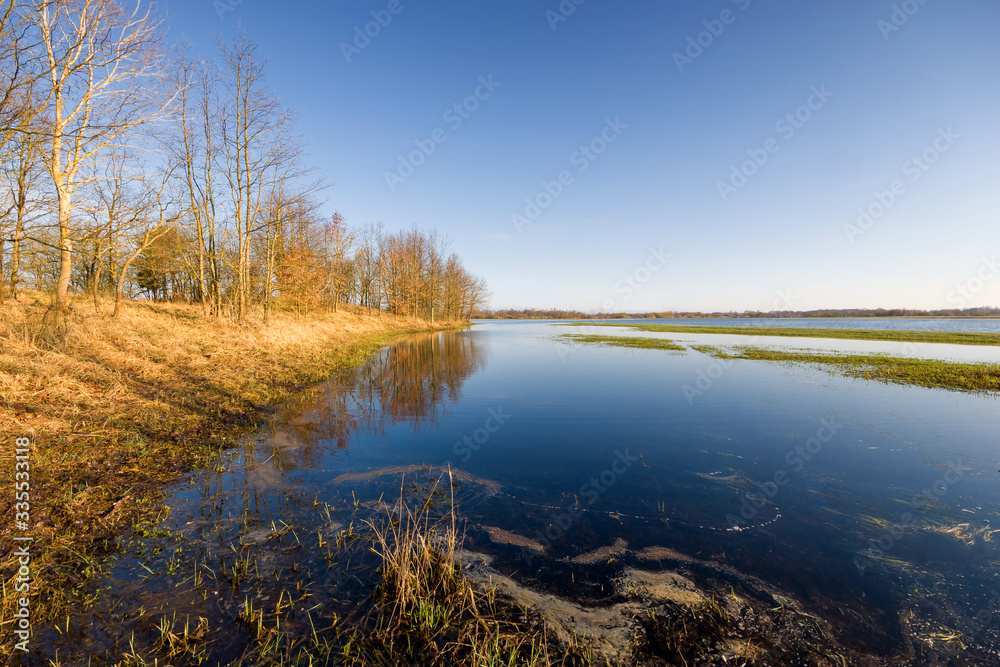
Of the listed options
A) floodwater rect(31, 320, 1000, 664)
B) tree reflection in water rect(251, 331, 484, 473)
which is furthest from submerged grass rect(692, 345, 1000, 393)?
tree reflection in water rect(251, 331, 484, 473)

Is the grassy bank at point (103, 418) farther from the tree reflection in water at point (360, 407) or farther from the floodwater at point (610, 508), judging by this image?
the tree reflection in water at point (360, 407)

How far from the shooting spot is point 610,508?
530 centimetres

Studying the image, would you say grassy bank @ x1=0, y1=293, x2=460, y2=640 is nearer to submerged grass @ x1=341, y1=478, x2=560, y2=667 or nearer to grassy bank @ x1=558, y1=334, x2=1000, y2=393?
submerged grass @ x1=341, y1=478, x2=560, y2=667

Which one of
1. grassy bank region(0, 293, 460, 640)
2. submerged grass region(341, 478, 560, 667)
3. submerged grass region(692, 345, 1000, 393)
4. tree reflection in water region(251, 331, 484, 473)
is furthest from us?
submerged grass region(692, 345, 1000, 393)

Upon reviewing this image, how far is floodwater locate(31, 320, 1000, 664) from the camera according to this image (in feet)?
11.1

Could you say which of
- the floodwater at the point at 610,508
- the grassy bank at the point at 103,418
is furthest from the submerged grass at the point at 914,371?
the grassy bank at the point at 103,418

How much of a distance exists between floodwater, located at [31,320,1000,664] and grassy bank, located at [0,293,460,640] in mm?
463

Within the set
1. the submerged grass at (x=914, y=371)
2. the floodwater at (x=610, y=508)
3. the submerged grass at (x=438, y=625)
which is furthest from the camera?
the submerged grass at (x=914, y=371)

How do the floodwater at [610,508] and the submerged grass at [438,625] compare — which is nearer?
the submerged grass at [438,625]

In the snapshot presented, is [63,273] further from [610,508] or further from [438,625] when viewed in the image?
[610,508]

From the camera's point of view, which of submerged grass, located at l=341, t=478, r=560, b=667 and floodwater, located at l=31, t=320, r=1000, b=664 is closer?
submerged grass, located at l=341, t=478, r=560, b=667

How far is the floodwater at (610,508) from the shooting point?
3.37 metres

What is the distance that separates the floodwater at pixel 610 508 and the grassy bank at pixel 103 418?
463 mm

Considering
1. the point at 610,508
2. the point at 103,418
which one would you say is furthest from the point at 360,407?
the point at 610,508
